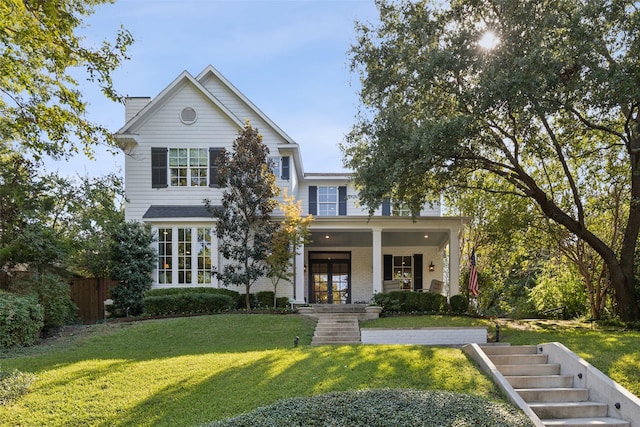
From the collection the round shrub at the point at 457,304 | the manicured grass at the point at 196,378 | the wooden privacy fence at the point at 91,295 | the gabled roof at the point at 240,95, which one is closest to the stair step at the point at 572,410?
the manicured grass at the point at 196,378

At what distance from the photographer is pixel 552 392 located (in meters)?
7.34

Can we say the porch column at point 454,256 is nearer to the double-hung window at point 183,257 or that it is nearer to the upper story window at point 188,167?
the double-hung window at point 183,257

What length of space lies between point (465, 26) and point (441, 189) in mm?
5354

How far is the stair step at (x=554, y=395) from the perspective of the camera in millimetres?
7297

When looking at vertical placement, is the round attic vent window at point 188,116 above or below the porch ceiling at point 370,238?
above

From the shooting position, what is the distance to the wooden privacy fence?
17.3 metres

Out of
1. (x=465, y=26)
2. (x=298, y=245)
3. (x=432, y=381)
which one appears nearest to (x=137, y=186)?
(x=298, y=245)

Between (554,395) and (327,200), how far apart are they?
15708mm

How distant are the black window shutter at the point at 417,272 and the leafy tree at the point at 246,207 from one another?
8.32 metres

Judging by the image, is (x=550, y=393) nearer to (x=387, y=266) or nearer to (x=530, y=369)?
(x=530, y=369)

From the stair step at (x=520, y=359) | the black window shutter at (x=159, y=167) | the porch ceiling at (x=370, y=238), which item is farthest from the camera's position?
the porch ceiling at (x=370, y=238)

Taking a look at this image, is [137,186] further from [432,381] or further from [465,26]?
[432,381]

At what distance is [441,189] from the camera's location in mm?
15273

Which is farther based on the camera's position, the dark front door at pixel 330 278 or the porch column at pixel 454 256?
the dark front door at pixel 330 278
